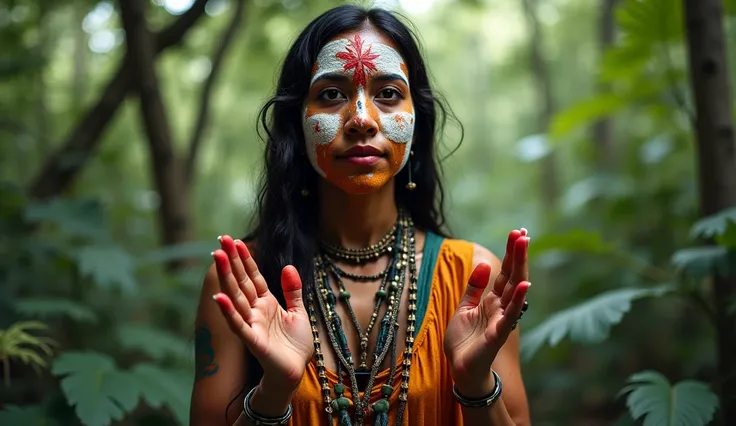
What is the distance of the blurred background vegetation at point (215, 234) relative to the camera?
2285mm

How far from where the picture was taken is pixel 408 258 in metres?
1.84

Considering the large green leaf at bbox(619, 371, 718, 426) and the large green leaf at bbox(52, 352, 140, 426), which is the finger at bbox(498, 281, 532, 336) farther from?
the large green leaf at bbox(52, 352, 140, 426)

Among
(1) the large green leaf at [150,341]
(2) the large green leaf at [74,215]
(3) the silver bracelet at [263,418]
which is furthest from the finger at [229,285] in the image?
(2) the large green leaf at [74,215]

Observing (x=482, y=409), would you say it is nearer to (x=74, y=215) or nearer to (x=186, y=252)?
(x=186, y=252)

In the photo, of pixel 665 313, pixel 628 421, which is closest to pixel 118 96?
pixel 628 421

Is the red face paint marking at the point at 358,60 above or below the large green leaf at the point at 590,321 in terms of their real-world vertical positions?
above

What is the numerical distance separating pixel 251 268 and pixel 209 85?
3078 mm

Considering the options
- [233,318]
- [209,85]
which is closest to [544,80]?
[209,85]

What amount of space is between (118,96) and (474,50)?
27.6 feet

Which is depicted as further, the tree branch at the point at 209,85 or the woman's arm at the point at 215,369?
the tree branch at the point at 209,85

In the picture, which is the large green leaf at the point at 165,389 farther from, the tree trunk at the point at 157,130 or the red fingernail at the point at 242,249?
the tree trunk at the point at 157,130

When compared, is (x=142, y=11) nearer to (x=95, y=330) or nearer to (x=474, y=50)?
(x=95, y=330)

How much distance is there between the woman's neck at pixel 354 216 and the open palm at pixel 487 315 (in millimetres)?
398

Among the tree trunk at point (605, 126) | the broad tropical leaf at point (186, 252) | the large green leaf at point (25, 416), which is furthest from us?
the tree trunk at point (605, 126)
